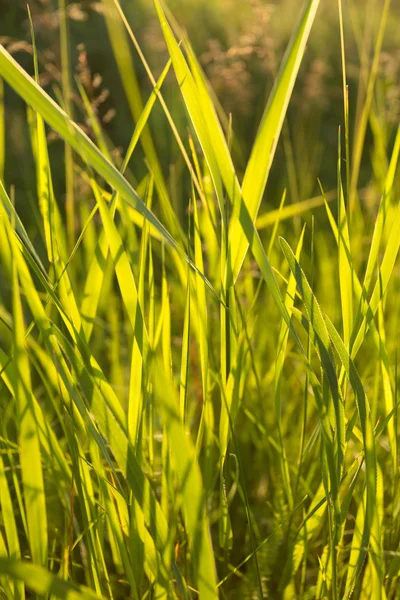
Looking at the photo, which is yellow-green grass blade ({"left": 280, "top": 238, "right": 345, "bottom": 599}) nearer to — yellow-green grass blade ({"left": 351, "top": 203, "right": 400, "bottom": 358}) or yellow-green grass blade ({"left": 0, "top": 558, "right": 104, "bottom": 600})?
yellow-green grass blade ({"left": 351, "top": 203, "right": 400, "bottom": 358})

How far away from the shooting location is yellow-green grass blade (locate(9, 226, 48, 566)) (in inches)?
17.2

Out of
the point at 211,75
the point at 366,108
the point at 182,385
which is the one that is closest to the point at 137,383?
the point at 182,385

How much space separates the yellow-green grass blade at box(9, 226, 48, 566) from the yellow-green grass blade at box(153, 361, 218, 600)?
10 centimetres

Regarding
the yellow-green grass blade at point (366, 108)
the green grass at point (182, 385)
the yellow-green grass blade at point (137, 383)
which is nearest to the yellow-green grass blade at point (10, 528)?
Answer: the green grass at point (182, 385)

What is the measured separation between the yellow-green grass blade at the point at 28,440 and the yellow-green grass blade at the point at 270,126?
0.17 meters

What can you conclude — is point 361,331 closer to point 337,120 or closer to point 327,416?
point 327,416

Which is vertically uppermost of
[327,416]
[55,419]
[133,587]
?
[327,416]

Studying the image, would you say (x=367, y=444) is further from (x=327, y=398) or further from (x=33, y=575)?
(x=33, y=575)

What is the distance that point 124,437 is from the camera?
0.48 m

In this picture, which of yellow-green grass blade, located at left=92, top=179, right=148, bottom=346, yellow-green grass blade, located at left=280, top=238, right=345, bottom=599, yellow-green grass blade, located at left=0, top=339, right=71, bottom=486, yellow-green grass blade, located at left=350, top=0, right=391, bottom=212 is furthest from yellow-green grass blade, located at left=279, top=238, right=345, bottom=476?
yellow-green grass blade, located at left=350, top=0, right=391, bottom=212

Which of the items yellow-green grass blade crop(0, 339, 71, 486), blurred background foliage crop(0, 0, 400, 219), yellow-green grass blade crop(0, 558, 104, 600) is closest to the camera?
yellow-green grass blade crop(0, 558, 104, 600)

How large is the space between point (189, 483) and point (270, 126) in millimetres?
278

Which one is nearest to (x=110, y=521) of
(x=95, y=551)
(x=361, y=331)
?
(x=95, y=551)

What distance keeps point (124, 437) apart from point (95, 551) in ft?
0.48
